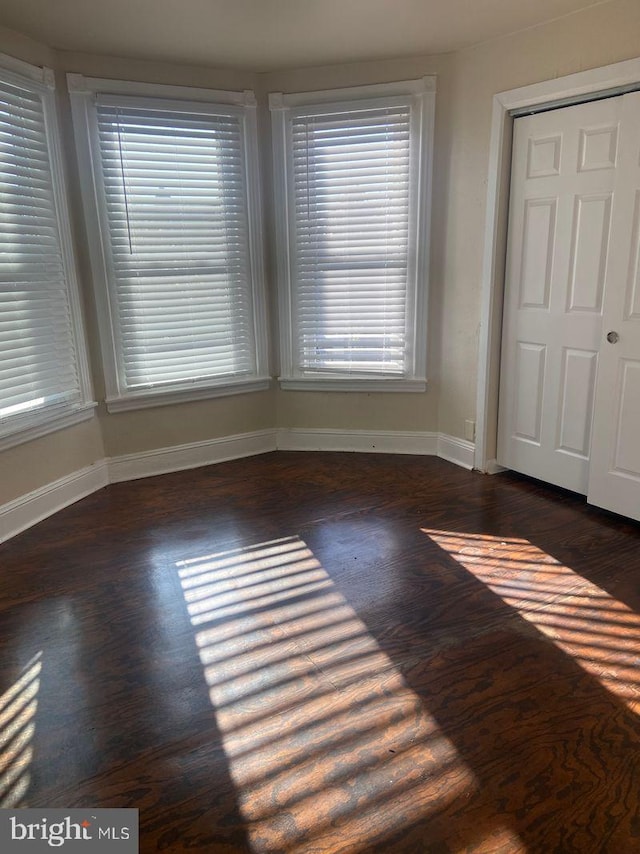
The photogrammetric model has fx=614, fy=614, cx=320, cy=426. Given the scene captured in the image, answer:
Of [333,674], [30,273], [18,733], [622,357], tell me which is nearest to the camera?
[18,733]

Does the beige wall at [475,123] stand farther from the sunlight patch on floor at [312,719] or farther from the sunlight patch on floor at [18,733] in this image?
the sunlight patch on floor at [18,733]

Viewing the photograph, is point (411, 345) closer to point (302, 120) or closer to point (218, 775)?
point (302, 120)

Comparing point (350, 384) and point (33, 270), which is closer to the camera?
point (33, 270)

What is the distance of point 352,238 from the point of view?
4.13 metres

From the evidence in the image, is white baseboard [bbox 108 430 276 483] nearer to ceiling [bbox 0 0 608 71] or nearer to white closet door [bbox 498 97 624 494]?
white closet door [bbox 498 97 624 494]

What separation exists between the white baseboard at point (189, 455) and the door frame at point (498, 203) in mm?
1581

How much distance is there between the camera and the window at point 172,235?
3654mm

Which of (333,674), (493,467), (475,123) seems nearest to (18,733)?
(333,674)

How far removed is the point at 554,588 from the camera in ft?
8.75

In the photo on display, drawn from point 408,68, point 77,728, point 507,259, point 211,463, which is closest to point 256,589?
point 77,728

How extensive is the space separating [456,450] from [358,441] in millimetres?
722

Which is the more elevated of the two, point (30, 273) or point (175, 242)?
point (175, 242)

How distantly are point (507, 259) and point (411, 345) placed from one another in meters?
0.85

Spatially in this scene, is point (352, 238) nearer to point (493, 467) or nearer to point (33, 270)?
point (493, 467)
